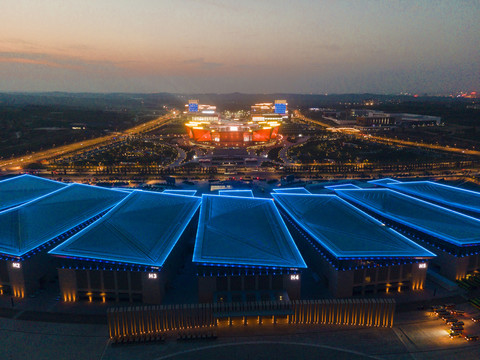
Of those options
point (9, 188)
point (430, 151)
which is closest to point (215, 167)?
point (9, 188)

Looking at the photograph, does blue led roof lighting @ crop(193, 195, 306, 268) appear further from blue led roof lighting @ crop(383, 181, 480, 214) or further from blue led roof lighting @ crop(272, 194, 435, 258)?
blue led roof lighting @ crop(383, 181, 480, 214)

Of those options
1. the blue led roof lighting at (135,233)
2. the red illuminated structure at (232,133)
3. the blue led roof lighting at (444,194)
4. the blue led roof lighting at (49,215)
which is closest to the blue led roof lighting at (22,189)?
the blue led roof lighting at (49,215)

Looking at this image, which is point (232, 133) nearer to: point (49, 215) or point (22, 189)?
point (22, 189)

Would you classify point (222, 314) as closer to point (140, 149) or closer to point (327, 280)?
point (327, 280)

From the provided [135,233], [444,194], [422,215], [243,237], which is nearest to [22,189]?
[135,233]

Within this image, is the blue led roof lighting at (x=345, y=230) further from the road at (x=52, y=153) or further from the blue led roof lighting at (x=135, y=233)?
the road at (x=52, y=153)
